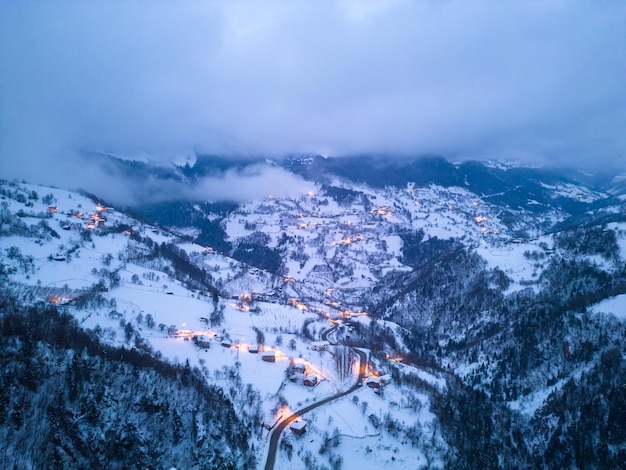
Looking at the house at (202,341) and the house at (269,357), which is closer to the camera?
the house at (269,357)

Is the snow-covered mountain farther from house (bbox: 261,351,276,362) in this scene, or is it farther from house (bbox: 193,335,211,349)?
house (bbox: 193,335,211,349)

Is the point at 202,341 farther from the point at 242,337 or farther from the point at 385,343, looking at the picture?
the point at 385,343

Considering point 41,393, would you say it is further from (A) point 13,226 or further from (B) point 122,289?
(A) point 13,226

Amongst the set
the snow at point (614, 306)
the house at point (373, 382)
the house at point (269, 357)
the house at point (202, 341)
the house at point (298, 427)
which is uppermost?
the snow at point (614, 306)

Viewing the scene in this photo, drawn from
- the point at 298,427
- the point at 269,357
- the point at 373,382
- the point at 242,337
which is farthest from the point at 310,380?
the point at 242,337

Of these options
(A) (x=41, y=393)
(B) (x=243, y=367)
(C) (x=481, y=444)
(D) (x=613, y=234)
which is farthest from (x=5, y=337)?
(D) (x=613, y=234)

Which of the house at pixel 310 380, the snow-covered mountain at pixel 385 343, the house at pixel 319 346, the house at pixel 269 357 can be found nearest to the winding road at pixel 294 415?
the snow-covered mountain at pixel 385 343

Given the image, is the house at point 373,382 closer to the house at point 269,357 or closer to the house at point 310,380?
the house at point 310,380
